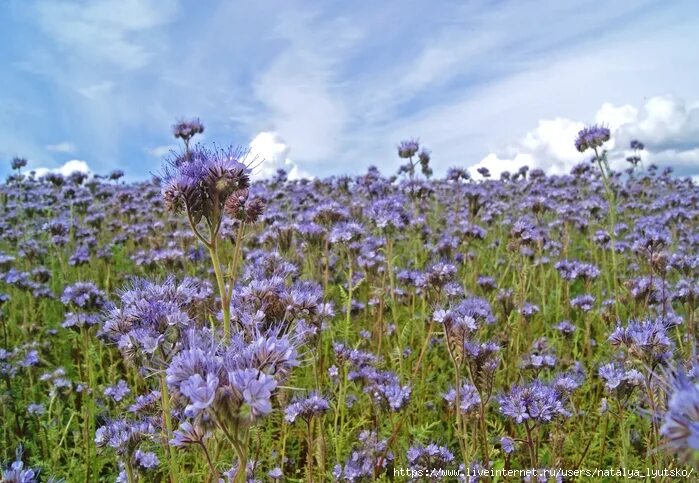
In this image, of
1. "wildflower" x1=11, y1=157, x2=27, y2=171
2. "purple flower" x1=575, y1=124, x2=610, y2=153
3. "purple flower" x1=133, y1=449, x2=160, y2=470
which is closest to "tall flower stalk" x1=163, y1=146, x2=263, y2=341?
"purple flower" x1=133, y1=449, x2=160, y2=470

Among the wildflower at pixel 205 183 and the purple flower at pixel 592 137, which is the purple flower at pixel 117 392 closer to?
the wildflower at pixel 205 183

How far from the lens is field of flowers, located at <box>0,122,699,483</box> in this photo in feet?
7.08

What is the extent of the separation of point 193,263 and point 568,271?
4777 millimetres

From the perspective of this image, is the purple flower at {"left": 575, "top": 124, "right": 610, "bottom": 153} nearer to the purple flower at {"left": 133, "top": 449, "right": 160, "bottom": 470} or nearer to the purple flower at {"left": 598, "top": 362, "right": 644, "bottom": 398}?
the purple flower at {"left": 598, "top": 362, "right": 644, "bottom": 398}

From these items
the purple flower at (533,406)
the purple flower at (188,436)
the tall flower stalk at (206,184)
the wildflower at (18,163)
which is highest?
the wildflower at (18,163)

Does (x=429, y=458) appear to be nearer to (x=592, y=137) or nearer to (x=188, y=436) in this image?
(x=188, y=436)

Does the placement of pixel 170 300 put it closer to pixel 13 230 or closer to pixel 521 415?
pixel 521 415

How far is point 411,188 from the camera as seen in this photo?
754 cm

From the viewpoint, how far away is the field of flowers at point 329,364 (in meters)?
2.16

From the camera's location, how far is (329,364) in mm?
5398

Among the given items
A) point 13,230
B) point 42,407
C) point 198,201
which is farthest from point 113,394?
point 13,230

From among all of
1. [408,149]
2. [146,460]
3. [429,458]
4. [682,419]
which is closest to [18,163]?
[408,149]

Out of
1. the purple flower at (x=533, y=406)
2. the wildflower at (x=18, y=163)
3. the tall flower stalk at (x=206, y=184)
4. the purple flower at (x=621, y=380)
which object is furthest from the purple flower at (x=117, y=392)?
the wildflower at (x=18, y=163)

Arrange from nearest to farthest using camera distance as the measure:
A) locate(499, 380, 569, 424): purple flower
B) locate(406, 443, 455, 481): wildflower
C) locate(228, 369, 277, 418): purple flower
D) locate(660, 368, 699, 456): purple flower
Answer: locate(660, 368, 699, 456): purple flower → locate(228, 369, 277, 418): purple flower → locate(499, 380, 569, 424): purple flower → locate(406, 443, 455, 481): wildflower
